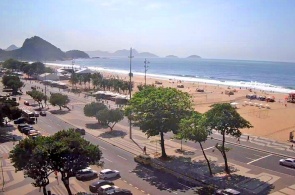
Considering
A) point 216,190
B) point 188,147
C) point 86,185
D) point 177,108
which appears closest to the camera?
point 216,190

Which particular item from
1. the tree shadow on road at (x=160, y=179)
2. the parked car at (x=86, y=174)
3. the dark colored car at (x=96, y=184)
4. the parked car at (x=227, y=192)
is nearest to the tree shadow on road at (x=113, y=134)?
the tree shadow on road at (x=160, y=179)

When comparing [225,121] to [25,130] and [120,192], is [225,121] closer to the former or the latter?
[120,192]

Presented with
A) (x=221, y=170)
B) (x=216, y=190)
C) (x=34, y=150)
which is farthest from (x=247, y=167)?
(x=34, y=150)

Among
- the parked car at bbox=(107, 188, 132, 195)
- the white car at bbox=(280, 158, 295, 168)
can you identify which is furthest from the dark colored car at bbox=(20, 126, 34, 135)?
the white car at bbox=(280, 158, 295, 168)

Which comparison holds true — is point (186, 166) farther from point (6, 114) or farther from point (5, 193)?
point (6, 114)

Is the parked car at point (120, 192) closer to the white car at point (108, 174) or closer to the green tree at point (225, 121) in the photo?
the white car at point (108, 174)

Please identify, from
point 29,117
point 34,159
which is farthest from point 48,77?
point 34,159
